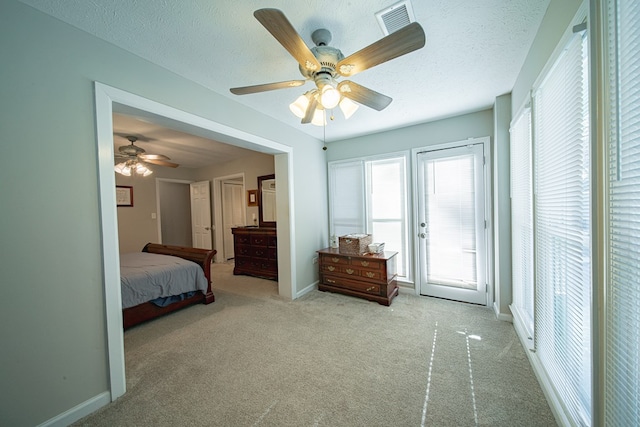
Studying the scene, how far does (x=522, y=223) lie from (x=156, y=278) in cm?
383

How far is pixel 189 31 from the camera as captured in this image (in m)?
1.49

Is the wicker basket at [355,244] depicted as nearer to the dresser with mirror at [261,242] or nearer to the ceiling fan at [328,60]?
the dresser with mirror at [261,242]

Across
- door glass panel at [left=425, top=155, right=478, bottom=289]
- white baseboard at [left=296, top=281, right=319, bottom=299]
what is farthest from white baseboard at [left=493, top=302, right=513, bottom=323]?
white baseboard at [left=296, top=281, right=319, bottom=299]

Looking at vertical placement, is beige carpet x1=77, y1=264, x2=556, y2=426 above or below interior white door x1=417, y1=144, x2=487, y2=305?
below

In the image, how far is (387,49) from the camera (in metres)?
1.18

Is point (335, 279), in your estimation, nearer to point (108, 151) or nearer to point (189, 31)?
point (108, 151)

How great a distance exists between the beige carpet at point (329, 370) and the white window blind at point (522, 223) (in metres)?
0.31

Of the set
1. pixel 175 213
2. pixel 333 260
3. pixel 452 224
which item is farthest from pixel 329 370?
pixel 175 213

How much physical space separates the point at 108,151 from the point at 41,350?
1218mm

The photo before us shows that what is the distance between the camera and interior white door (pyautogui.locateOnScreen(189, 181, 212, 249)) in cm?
581

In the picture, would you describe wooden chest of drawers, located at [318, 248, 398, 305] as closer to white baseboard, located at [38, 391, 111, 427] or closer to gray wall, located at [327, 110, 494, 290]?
gray wall, located at [327, 110, 494, 290]

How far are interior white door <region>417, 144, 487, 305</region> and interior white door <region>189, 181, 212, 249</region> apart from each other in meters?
4.94

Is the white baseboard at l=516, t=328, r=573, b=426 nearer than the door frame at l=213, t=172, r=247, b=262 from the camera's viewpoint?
Yes

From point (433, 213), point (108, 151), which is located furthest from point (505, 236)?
point (108, 151)
